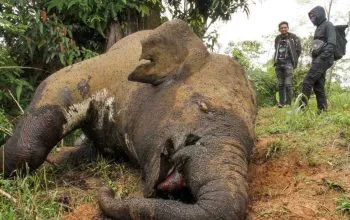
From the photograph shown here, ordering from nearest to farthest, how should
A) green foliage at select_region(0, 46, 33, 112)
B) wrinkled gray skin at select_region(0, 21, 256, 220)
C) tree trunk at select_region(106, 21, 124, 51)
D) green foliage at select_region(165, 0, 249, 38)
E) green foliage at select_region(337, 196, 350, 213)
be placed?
wrinkled gray skin at select_region(0, 21, 256, 220)
green foliage at select_region(337, 196, 350, 213)
green foliage at select_region(0, 46, 33, 112)
tree trunk at select_region(106, 21, 124, 51)
green foliage at select_region(165, 0, 249, 38)

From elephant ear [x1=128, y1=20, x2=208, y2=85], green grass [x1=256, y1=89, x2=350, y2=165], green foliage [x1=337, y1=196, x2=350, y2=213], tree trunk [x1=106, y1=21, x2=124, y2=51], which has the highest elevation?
tree trunk [x1=106, y1=21, x2=124, y2=51]

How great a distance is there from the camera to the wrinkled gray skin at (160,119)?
3.17 metres

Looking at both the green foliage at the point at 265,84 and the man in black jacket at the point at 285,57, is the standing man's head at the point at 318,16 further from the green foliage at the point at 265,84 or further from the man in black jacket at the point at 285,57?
the green foliage at the point at 265,84

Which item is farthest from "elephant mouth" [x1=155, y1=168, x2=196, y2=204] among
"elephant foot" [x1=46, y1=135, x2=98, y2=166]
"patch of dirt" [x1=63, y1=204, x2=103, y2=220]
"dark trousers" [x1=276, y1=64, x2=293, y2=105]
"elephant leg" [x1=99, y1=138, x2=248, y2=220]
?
"dark trousers" [x1=276, y1=64, x2=293, y2=105]

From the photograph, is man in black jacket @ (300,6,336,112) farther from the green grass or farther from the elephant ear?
the elephant ear

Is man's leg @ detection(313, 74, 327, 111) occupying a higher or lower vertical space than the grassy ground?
higher

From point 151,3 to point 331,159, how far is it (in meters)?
4.11

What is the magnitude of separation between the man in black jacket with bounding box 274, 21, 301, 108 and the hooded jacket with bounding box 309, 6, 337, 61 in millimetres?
1938

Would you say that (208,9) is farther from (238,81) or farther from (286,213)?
(286,213)

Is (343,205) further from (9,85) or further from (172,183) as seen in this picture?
(9,85)

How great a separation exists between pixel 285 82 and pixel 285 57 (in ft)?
1.67

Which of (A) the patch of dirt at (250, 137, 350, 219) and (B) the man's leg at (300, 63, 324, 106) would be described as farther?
(B) the man's leg at (300, 63, 324, 106)

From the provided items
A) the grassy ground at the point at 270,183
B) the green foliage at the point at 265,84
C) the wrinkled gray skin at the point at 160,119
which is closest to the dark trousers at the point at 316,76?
the grassy ground at the point at 270,183

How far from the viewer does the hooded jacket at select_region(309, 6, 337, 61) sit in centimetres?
774
